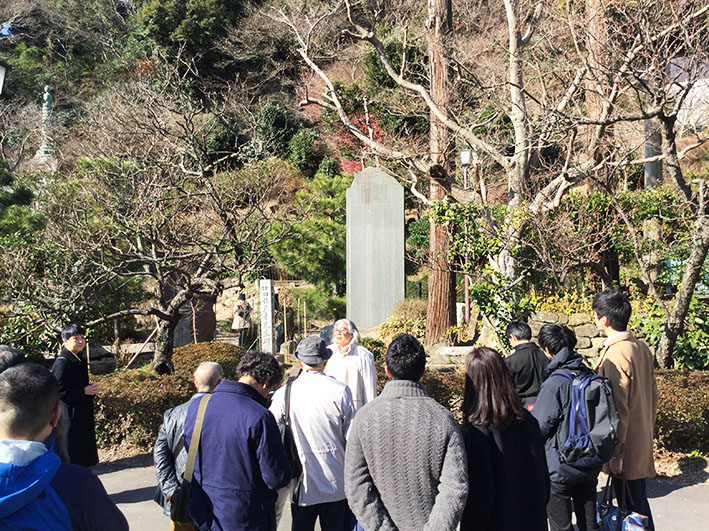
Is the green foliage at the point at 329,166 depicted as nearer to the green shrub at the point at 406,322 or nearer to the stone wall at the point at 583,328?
the green shrub at the point at 406,322

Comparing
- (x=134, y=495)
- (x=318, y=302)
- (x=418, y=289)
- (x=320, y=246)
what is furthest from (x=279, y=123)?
(x=134, y=495)

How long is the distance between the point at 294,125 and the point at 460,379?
66.2ft

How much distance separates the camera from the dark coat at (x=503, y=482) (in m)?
2.72

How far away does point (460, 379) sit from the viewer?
7020mm

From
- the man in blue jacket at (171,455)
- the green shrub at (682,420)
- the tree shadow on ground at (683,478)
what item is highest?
the man in blue jacket at (171,455)

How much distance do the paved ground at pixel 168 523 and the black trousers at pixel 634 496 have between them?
1.21 m

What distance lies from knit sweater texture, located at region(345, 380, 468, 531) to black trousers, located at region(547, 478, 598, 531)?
127cm

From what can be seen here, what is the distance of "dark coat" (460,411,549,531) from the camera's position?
2717 millimetres

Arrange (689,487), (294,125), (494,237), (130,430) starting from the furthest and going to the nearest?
(294,125) → (494,237) → (130,430) → (689,487)

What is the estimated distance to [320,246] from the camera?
16.3 meters

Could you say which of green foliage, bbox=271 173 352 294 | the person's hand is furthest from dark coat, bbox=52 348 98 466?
green foliage, bbox=271 173 352 294

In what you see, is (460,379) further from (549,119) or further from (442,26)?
(442,26)

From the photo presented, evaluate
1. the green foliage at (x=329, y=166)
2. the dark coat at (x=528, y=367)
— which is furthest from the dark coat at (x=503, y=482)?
the green foliage at (x=329, y=166)

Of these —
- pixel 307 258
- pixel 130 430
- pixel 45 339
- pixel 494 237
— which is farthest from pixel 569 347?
pixel 307 258
